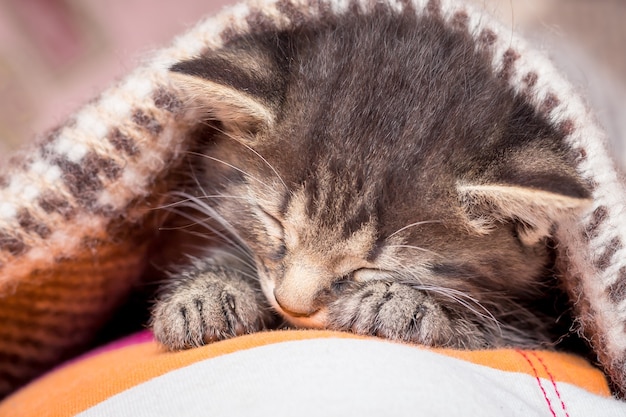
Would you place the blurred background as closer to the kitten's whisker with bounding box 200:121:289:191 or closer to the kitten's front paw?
the kitten's whisker with bounding box 200:121:289:191

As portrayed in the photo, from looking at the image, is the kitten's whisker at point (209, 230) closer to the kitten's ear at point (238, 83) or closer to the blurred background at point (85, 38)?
the kitten's ear at point (238, 83)

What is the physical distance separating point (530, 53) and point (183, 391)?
2.74 ft

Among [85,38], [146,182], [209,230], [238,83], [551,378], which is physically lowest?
[551,378]

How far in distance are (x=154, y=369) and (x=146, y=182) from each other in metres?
0.44

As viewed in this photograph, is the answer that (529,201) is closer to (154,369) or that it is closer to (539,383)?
(539,383)

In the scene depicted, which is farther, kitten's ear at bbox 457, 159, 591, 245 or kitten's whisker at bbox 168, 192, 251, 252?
kitten's whisker at bbox 168, 192, 251, 252

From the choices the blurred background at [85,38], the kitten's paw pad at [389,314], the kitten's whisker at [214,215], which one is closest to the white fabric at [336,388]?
the kitten's paw pad at [389,314]

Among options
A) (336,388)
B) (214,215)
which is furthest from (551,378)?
(214,215)

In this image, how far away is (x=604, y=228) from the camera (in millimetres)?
1033

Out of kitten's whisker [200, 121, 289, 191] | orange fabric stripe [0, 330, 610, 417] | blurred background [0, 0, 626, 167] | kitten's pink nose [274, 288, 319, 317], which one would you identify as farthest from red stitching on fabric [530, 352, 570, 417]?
blurred background [0, 0, 626, 167]

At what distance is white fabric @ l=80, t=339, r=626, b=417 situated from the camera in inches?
28.3

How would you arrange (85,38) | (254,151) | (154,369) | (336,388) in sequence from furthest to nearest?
1. (85,38)
2. (254,151)
3. (154,369)
4. (336,388)

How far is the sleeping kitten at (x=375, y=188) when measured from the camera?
3.26 ft

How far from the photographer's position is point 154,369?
0.88m
